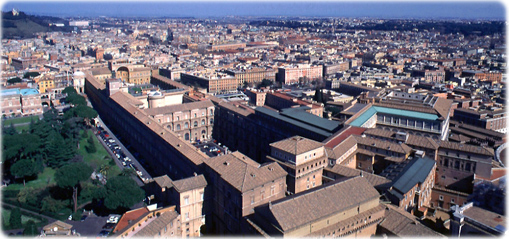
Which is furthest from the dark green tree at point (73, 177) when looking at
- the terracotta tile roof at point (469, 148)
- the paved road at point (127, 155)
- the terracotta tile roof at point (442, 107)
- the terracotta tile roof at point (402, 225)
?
the terracotta tile roof at point (442, 107)

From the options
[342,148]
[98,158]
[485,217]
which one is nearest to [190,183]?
[342,148]

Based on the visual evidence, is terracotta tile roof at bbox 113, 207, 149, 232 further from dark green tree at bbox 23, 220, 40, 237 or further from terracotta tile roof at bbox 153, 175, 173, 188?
dark green tree at bbox 23, 220, 40, 237

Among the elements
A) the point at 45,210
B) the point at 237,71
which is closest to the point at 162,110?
the point at 45,210

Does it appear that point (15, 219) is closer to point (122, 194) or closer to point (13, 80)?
point (122, 194)

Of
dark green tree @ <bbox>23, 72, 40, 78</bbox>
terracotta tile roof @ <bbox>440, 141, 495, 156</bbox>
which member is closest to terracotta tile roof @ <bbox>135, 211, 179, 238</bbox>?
terracotta tile roof @ <bbox>440, 141, 495, 156</bbox>

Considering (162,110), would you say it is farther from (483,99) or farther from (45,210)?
(483,99)

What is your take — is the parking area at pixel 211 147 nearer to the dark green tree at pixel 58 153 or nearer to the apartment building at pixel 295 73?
the dark green tree at pixel 58 153
